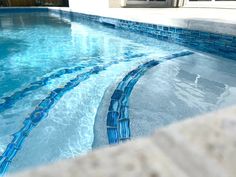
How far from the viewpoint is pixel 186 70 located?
11.4 feet

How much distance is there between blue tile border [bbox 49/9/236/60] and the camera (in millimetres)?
4172

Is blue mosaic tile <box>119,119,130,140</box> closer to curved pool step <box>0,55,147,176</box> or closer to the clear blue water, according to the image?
the clear blue water

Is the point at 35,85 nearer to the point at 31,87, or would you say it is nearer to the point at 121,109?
the point at 31,87

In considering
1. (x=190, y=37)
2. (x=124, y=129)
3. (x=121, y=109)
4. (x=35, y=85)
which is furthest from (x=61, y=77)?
(x=190, y=37)

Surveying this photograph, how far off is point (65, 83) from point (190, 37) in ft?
10.0

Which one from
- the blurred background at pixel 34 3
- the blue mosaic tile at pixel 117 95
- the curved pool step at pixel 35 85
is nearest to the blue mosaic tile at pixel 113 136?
the blue mosaic tile at pixel 117 95

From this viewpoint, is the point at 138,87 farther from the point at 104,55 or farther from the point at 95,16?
the point at 95,16

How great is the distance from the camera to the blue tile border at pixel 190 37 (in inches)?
164

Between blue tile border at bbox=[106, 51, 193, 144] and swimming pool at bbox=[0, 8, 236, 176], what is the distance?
8 cm

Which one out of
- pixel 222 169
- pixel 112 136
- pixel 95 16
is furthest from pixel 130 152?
pixel 95 16

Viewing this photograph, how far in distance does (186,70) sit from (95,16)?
624cm

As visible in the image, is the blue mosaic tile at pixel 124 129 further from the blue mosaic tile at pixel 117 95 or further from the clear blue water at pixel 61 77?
the blue mosaic tile at pixel 117 95

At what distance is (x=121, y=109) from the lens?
2357 millimetres

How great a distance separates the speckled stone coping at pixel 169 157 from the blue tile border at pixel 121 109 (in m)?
1.38
